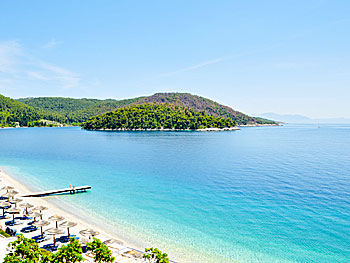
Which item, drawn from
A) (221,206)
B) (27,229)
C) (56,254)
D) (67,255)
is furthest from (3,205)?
(221,206)

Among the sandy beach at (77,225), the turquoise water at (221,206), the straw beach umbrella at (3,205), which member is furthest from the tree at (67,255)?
the straw beach umbrella at (3,205)

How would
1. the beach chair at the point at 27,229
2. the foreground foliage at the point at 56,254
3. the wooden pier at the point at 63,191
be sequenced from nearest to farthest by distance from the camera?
the foreground foliage at the point at 56,254
the beach chair at the point at 27,229
the wooden pier at the point at 63,191

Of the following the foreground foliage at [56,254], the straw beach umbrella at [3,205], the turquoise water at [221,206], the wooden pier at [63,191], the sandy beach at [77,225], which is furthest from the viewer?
the wooden pier at [63,191]

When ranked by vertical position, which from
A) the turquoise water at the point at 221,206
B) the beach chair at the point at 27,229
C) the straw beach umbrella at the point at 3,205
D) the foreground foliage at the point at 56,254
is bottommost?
the turquoise water at the point at 221,206

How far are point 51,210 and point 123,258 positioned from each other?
62.5 ft

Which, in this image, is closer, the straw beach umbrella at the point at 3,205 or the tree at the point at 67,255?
the tree at the point at 67,255

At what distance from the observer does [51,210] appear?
113 ft

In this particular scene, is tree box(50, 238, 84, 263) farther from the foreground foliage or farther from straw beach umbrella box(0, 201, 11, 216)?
straw beach umbrella box(0, 201, 11, 216)

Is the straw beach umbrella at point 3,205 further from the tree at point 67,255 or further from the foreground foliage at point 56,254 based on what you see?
the tree at point 67,255

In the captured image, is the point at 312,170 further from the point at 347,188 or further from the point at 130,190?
the point at 130,190

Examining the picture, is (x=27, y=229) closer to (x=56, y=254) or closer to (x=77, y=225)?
(x=77, y=225)

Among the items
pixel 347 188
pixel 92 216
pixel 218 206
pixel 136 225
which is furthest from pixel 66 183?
pixel 347 188

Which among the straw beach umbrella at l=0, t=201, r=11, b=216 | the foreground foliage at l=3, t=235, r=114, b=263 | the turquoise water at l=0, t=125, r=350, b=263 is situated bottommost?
the turquoise water at l=0, t=125, r=350, b=263

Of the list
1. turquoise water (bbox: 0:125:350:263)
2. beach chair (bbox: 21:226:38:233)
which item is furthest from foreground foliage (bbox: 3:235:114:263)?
beach chair (bbox: 21:226:38:233)
